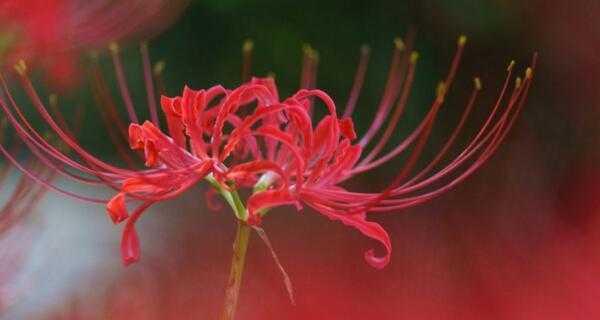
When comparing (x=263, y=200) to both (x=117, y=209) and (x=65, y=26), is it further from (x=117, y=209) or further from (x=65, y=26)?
(x=65, y=26)

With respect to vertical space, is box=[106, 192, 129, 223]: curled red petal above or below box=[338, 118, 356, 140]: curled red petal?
below

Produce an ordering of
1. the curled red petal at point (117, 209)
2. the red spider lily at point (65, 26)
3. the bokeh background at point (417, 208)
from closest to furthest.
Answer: the curled red petal at point (117, 209) → the red spider lily at point (65, 26) → the bokeh background at point (417, 208)

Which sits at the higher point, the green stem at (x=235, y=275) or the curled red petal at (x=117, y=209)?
the curled red petal at (x=117, y=209)

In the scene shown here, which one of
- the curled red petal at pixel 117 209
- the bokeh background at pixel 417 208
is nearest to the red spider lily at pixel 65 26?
the bokeh background at pixel 417 208

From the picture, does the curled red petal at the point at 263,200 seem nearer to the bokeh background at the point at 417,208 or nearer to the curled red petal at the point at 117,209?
the curled red petal at the point at 117,209

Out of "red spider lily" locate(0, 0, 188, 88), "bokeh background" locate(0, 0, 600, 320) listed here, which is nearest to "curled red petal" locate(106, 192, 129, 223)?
"red spider lily" locate(0, 0, 188, 88)

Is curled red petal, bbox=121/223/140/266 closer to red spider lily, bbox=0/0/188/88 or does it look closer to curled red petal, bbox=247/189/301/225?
curled red petal, bbox=247/189/301/225

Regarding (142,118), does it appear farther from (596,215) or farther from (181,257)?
(596,215)
